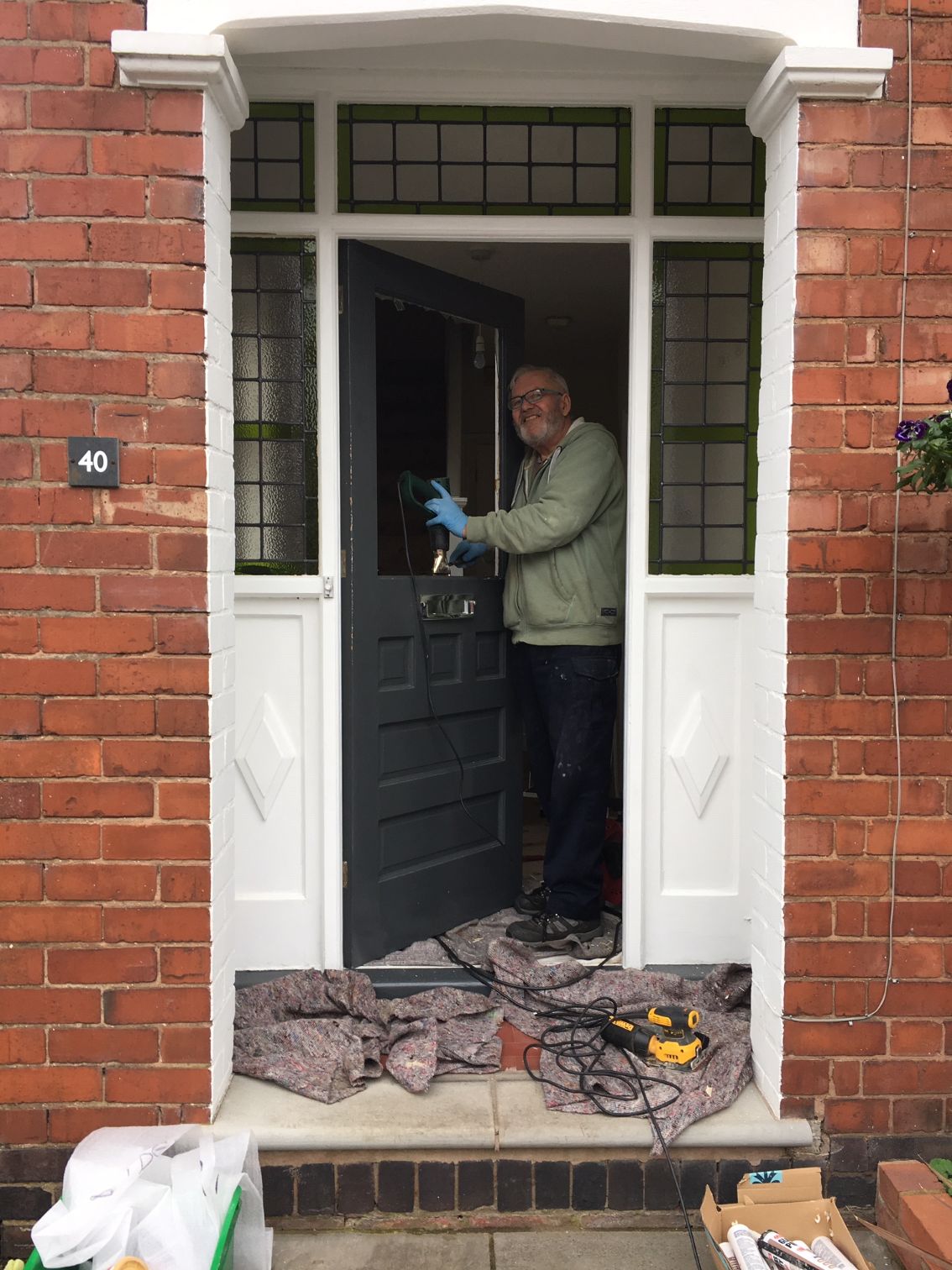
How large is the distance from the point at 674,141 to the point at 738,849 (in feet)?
7.30

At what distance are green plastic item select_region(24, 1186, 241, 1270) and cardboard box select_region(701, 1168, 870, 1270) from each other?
101 cm

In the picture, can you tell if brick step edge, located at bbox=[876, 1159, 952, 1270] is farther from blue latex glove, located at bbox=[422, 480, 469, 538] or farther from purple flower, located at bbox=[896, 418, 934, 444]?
blue latex glove, located at bbox=[422, 480, 469, 538]

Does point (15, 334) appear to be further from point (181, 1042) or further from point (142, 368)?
point (181, 1042)

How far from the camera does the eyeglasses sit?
145 inches

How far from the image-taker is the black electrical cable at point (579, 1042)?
2.63m

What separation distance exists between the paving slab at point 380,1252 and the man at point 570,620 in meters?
1.20

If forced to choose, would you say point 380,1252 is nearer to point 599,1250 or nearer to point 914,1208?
point 599,1250

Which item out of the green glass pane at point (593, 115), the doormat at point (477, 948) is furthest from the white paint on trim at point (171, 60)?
the doormat at point (477, 948)

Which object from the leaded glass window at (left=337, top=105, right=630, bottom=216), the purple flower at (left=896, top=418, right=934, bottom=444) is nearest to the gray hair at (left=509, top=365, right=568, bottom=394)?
the leaded glass window at (left=337, top=105, right=630, bottom=216)

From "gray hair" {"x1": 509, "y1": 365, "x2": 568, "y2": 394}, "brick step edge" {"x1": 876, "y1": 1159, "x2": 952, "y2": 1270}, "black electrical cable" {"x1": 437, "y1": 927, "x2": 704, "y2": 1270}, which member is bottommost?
"brick step edge" {"x1": 876, "y1": 1159, "x2": 952, "y2": 1270}

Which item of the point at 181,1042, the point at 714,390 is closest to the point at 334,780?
the point at 181,1042

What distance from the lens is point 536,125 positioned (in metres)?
3.28

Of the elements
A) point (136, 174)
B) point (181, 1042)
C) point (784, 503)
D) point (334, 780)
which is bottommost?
point (181, 1042)

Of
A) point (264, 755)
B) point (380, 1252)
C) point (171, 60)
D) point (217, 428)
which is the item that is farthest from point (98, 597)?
point (380, 1252)
